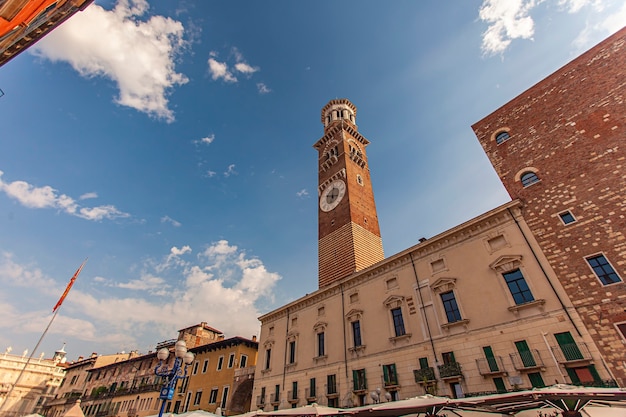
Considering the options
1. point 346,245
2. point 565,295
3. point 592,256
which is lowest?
point 565,295

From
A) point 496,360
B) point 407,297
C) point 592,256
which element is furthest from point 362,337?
point 592,256

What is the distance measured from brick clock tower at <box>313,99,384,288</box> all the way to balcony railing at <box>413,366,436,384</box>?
44.2 ft

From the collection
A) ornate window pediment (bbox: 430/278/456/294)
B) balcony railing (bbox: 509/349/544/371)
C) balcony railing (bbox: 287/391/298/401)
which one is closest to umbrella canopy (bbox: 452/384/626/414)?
balcony railing (bbox: 509/349/544/371)

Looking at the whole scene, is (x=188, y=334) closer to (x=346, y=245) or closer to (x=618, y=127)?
(x=346, y=245)

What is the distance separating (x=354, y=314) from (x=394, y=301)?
3797 mm

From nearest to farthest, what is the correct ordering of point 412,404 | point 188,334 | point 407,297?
point 412,404, point 407,297, point 188,334

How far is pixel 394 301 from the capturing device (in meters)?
21.5

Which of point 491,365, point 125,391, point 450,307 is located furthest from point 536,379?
point 125,391

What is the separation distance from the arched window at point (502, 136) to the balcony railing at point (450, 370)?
1600 cm

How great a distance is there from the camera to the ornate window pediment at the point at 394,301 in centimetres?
2114

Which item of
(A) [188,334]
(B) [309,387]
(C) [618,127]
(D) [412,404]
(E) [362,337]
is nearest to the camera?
(D) [412,404]

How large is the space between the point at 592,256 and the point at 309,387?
2023 cm

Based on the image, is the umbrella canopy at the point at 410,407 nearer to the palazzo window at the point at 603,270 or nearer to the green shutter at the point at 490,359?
the green shutter at the point at 490,359

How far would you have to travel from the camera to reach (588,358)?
1332cm
